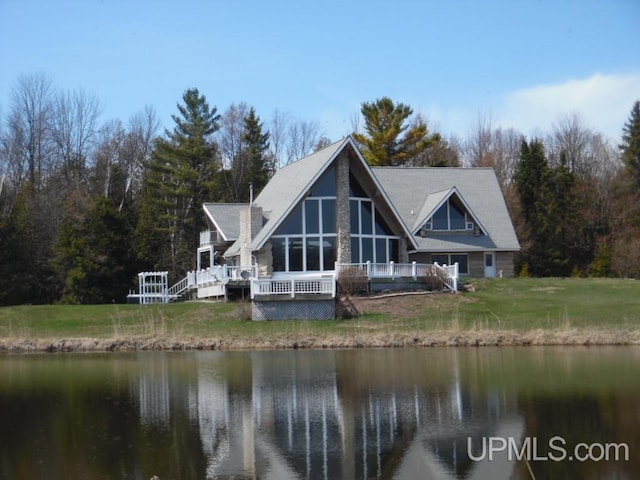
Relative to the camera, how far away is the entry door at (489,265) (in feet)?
154

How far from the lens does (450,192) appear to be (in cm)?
4509

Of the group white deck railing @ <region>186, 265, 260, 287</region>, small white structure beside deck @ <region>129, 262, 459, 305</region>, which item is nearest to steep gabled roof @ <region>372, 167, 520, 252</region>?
small white structure beside deck @ <region>129, 262, 459, 305</region>

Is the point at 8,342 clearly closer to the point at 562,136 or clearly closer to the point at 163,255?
the point at 163,255

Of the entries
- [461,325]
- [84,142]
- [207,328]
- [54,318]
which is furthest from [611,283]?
[84,142]

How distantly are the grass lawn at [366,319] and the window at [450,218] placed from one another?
7.97 m

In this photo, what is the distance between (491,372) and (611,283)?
21320 millimetres

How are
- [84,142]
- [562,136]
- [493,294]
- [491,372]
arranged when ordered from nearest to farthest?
1. [491,372]
2. [493,294]
3. [84,142]
4. [562,136]

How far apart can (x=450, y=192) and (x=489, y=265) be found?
5.00 meters

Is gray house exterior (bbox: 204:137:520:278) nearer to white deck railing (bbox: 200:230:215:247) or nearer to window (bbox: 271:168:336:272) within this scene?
Result: window (bbox: 271:168:336:272)

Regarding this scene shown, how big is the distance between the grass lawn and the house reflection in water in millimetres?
5535

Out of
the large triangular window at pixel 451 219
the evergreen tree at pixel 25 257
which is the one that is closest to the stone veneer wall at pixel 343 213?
the large triangular window at pixel 451 219

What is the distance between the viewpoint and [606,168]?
6988 centimetres

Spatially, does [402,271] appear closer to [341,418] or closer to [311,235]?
[311,235]

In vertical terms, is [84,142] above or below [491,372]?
above
